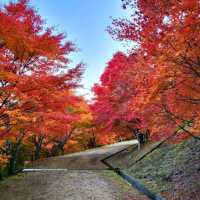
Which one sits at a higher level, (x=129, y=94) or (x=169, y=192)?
(x=129, y=94)

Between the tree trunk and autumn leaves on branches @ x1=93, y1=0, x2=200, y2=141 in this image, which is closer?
autumn leaves on branches @ x1=93, y1=0, x2=200, y2=141

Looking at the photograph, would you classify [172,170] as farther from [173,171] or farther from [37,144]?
[37,144]

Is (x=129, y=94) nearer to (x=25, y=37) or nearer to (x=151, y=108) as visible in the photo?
(x=151, y=108)

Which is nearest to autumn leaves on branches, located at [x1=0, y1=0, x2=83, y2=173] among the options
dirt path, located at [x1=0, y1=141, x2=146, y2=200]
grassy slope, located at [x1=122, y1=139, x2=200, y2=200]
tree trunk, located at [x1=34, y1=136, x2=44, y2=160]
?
dirt path, located at [x1=0, y1=141, x2=146, y2=200]

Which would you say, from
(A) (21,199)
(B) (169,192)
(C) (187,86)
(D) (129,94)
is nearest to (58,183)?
(A) (21,199)

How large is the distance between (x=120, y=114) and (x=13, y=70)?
33.5 feet

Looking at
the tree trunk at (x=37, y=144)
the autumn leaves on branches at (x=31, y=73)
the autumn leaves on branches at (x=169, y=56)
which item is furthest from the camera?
the tree trunk at (x=37, y=144)

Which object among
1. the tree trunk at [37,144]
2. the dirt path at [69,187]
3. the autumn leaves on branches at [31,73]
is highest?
the autumn leaves on branches at [31,73]

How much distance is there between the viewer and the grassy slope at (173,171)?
35.9 ft

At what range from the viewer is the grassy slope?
10.9 m

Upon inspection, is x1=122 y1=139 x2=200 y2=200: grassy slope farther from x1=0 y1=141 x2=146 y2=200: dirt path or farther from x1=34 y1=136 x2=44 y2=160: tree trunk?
x1=34 y1=136 x2=44 y2=160: tree trunk

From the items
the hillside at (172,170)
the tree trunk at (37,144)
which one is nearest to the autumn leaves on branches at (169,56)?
the hillside at (172,170)

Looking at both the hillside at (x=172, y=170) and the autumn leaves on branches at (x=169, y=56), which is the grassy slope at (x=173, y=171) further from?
the autumn leaves on branches at (x=169, y=56)

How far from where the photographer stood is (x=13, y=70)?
38.4 feet
